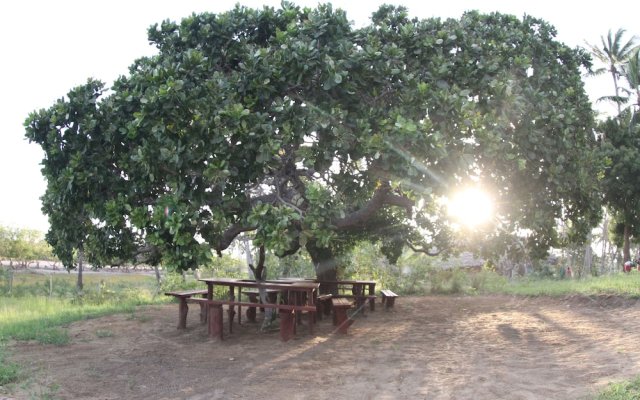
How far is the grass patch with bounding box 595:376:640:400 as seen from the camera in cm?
477

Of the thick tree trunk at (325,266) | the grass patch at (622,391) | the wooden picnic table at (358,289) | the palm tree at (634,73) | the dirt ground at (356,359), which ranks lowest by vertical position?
the dirt ground at (356,359)

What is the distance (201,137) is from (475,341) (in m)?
5.55

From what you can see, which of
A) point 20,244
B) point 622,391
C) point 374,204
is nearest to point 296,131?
point 374,204

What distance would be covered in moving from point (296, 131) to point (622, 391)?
426cm

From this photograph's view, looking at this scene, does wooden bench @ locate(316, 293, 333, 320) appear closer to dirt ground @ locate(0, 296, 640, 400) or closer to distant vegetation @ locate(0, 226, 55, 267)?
dirt ground @ locate(0, 296, 640, 400)

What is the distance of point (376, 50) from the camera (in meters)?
6.45

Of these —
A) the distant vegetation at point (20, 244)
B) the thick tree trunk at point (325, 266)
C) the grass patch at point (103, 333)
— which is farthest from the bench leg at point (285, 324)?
the distant vegetation at point (20, 244)

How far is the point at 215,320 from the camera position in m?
9.16

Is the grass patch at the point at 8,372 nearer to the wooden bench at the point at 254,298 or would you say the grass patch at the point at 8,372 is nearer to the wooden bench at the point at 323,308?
the wooden bench at the point at 254,298

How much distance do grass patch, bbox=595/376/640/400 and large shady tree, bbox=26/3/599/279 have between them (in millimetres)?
2638

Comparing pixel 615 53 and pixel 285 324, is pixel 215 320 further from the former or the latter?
pixel 615 53

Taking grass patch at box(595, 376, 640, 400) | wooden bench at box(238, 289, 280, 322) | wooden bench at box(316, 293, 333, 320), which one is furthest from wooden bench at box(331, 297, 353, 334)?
grass patch at box(595, 376, 640, 400)

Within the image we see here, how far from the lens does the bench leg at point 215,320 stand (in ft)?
29.8

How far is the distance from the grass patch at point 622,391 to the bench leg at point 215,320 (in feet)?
19.5
